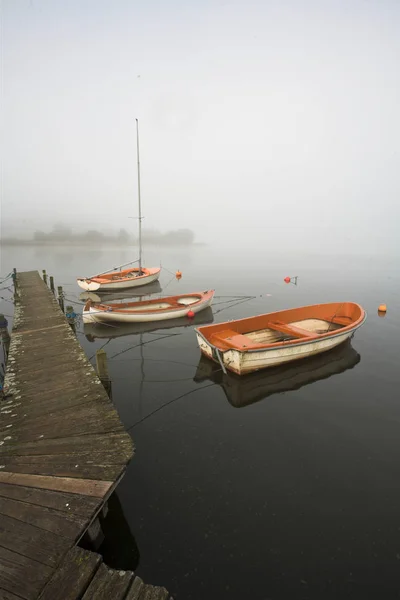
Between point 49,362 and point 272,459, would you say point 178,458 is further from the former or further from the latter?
point 49,362

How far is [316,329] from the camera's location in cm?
1806

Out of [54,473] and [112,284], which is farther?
[112,284]

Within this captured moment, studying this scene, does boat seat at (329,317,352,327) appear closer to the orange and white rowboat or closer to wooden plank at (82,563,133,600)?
wooden plank at (82,563,133,600)

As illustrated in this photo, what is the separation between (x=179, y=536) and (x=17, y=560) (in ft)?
Answer: 11.1

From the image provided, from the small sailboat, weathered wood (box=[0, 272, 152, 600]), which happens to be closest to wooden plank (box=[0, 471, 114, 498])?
weathered wood (box=[0, 272, 152, 600])

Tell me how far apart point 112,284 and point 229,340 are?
2056 centimetres

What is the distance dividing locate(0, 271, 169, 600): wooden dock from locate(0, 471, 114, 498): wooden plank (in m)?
0.02

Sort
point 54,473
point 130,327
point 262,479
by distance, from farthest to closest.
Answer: point 130,327
point 262,479
point 54,473

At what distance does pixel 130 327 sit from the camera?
2078 cm

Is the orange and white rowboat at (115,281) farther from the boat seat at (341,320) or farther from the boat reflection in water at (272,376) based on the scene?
the boat seat at (341,320)

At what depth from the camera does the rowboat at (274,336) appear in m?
13.3

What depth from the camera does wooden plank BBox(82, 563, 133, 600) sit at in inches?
158

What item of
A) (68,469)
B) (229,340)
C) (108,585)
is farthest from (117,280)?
(108,585)

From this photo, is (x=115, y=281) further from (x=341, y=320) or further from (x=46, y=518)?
(x=46, y=518)
